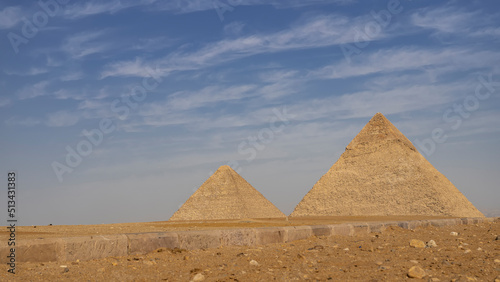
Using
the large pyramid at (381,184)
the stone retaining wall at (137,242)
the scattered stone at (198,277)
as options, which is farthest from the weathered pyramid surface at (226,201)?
the scattered stone at (198,277)

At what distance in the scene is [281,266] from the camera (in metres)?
5.04

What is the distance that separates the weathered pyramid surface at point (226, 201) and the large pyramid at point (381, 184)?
29.1 feet

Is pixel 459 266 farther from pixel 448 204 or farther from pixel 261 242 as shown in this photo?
pixel 448 204

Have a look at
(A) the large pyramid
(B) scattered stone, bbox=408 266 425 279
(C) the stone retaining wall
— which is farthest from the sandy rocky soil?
(A) the large pyramid

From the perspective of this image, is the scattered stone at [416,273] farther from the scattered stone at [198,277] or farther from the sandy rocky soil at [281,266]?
the scattered stone at [198,277]

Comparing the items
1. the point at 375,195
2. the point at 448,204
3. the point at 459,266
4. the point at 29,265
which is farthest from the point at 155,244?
the point at 375,195

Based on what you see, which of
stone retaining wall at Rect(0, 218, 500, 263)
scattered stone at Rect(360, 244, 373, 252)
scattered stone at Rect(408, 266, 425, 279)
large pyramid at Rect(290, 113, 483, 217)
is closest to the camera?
scattered stone at Rect(408, 266, 425, 279)

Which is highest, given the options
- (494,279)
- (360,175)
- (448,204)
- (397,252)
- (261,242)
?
(360,175)

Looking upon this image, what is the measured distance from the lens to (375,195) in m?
72.4

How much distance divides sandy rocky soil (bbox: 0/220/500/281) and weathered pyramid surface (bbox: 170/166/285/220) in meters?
59.5

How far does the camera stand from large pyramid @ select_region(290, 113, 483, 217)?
6712 centimetres

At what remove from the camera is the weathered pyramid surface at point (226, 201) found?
220 ft

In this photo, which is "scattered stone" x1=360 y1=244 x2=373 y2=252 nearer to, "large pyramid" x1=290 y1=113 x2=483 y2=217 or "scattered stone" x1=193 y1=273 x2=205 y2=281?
"scattered stone" x1=193 y1=273 x2=205 y2=281

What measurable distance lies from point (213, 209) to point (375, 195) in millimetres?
22907
